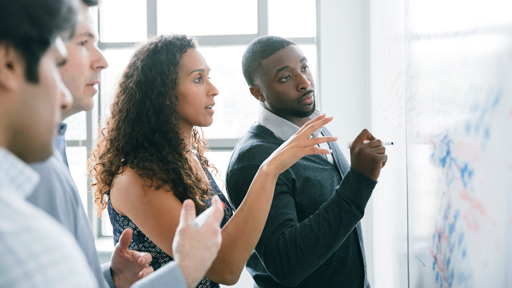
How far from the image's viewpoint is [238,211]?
3.10ft

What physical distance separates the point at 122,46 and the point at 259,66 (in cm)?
215

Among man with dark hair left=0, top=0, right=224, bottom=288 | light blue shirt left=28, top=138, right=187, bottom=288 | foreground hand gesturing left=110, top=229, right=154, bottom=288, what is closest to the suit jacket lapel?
foreground hand gesturing left=110, top=229, right=154, bottom=288

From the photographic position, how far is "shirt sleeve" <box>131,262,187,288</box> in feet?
1.87

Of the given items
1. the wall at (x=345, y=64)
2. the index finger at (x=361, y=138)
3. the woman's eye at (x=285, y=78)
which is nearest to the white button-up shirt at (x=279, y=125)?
the woman's eye at (x=285, y=78)

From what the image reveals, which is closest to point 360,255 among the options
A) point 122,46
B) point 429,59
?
point 429,59

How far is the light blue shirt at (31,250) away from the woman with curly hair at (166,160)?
58 cm

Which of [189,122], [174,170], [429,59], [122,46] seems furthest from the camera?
[122,46]

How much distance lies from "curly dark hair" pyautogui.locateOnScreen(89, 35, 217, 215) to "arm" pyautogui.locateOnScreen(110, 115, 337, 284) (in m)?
0.06

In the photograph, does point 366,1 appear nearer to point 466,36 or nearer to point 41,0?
point 466,36

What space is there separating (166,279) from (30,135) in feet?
0.95

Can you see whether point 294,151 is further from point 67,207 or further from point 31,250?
point 31,250

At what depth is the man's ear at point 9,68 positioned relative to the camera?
39cm

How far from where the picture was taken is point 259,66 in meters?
1.28

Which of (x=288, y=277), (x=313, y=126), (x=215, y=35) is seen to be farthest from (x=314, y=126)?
(x=215, y=35)
